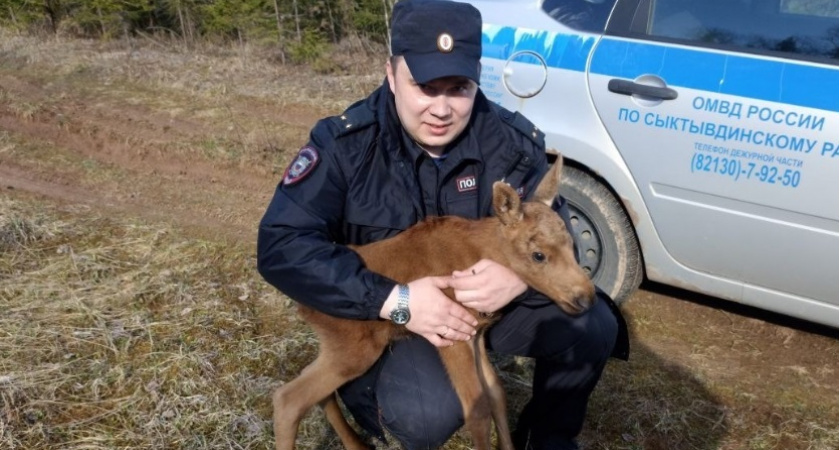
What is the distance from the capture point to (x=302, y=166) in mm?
2957

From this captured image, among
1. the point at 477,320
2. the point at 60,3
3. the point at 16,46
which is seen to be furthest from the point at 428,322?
the point at 60,3

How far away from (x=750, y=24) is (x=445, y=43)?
2218 mm

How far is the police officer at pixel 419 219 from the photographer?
2.86 meters

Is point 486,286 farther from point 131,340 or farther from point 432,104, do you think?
point 131,340

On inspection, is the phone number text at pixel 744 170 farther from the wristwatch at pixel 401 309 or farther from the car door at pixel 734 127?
the wristwatch at pixel 401 309

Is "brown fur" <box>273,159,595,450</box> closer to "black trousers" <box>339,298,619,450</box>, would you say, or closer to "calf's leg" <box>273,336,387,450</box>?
"calf's leg" <box>273,336,387,450</box>

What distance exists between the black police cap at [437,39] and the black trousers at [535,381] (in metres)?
1.09

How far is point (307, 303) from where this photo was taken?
9.73 feet

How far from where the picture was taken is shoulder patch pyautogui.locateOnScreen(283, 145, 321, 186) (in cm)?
294

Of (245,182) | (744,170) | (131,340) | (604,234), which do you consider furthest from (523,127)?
(245,182)

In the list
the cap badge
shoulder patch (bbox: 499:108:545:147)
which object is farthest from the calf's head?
the cap badge

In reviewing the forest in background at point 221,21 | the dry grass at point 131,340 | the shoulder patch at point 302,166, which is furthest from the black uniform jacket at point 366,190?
the forest in background at point 221,21

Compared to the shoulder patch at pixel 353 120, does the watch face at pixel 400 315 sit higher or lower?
lower

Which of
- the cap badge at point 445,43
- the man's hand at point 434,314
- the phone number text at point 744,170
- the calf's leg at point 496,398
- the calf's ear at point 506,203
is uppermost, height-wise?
the cap badge at point 445,43
